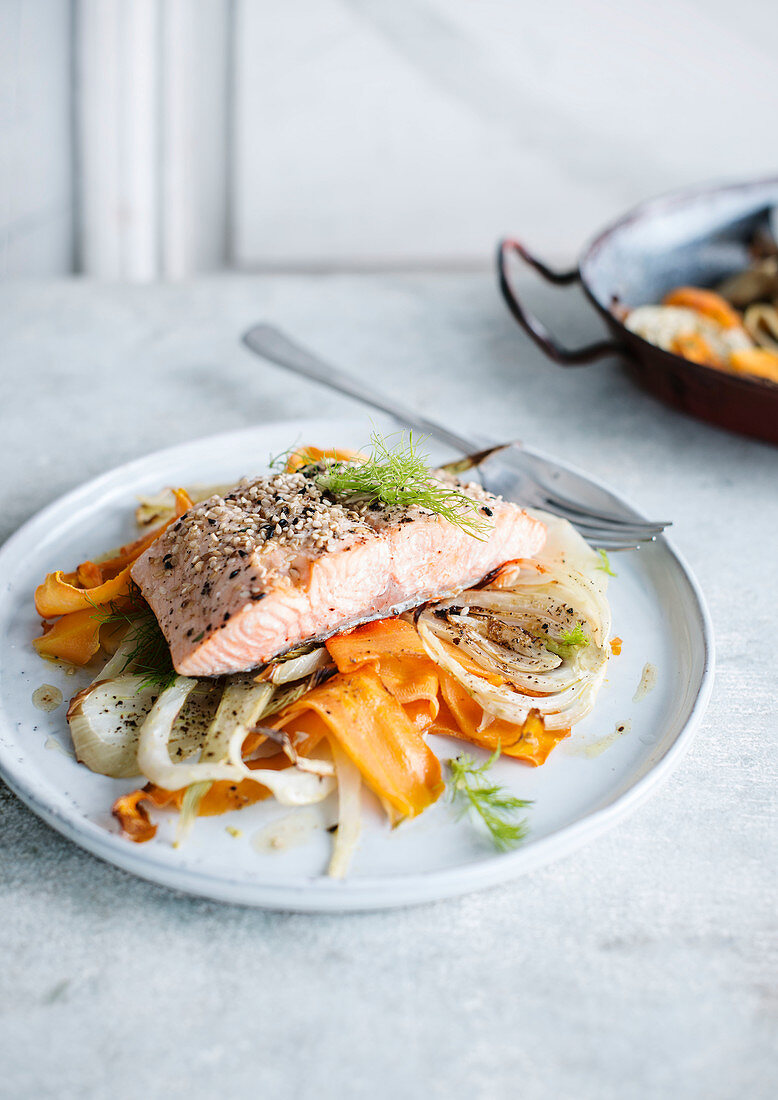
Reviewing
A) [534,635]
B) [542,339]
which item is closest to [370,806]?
[534,635]

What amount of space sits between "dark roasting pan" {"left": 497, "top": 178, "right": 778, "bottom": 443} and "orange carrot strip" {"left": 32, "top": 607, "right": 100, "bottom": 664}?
1.45 meters

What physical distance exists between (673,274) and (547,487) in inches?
55.2

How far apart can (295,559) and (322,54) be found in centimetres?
325

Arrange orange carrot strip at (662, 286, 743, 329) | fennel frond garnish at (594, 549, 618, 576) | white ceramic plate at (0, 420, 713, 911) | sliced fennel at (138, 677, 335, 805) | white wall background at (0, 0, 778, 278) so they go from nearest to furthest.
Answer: white ceramic plate at (0, 420, 713, 911), sliced fennel at (138, 677, 335, 805), fennel frond garnish at (594, 549, 618, 576), orange carrot strip at (662, 286, 743, 329), white wall background at (0, 0, 778, 278)

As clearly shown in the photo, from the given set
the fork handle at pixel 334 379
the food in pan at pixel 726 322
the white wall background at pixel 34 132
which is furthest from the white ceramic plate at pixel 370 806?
the white wall background at pixel 34 132

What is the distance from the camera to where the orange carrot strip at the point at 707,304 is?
2.76 m

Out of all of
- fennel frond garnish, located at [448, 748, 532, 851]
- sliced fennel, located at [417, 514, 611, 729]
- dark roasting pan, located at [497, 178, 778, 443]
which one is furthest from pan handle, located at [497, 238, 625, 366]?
fennel frond garnish, located at [448, 748, 532, 851]

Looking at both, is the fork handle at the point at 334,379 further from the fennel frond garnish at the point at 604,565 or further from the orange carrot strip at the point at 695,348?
the orange carrot strip at the point at 695,348

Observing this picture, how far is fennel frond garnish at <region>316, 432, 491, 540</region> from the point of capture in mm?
1649

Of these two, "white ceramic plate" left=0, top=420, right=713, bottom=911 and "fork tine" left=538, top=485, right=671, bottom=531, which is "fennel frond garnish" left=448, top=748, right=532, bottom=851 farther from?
"fork tine" left=538, top=485, right=671, bottom=531

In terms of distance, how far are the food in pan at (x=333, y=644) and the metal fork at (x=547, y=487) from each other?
11 centimetres

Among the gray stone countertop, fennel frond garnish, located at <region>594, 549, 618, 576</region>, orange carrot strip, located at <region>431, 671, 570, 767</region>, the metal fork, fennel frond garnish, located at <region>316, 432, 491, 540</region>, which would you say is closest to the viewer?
the gray stone countertop

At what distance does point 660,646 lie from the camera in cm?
165

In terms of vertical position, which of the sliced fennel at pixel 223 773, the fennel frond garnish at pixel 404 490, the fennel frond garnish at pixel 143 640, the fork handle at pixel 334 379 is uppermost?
the fennel frond garnish at pixel 404 490
